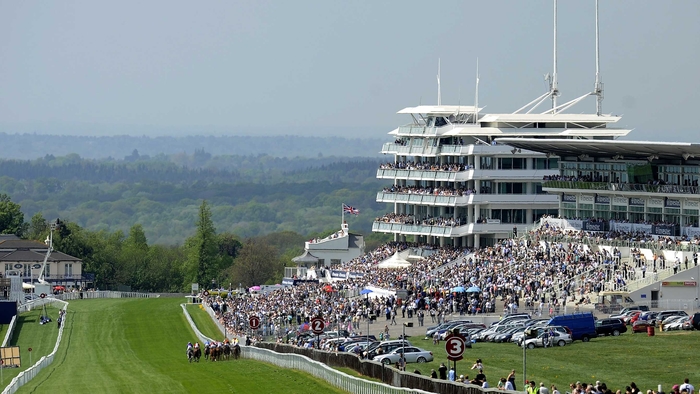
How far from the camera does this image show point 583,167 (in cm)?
9862

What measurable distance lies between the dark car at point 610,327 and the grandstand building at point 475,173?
1528 inches

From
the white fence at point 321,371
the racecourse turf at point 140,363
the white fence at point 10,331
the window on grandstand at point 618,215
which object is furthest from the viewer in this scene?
the window on grandstand at point 618,215

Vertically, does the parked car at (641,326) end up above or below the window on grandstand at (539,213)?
below

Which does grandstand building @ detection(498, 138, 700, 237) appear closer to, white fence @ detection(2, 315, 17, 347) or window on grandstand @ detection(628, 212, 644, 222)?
window on grandstand @ detection(628, 212, 644, 222)

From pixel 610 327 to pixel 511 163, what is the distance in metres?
45.3

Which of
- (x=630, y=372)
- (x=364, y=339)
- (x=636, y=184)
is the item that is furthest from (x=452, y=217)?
(x=630, y=372)

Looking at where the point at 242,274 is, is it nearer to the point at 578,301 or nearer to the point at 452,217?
the point at 452,217

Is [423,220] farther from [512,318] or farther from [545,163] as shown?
[512,318]

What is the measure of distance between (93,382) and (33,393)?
5794 millimetres

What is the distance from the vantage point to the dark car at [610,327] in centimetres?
6519

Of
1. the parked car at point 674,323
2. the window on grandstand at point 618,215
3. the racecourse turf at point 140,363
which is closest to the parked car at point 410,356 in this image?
the racecourse turf at point 140,363

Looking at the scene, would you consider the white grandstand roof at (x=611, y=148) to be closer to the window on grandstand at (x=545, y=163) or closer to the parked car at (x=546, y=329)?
the window on grandstand at (x=545, y=163)

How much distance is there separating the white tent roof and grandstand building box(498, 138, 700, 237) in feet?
40.2

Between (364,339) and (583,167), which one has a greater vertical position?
(583,167)
